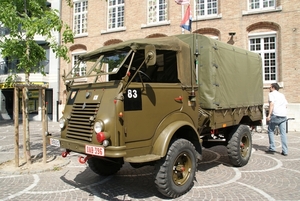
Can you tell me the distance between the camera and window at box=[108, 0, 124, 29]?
60.7 ft

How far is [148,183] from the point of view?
5.07 m

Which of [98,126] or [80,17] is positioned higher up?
[80,17]

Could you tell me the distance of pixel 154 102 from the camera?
412 cm

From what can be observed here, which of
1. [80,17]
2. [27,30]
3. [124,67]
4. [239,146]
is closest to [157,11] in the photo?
[80,17]

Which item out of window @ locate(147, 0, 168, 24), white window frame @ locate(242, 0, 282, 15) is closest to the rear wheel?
white window frame @ locate(242, 0, 282, 15)

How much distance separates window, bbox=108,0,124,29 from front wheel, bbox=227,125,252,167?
1451 centimetres

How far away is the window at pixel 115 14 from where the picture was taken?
18492 millimetres

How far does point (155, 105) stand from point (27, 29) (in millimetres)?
4246

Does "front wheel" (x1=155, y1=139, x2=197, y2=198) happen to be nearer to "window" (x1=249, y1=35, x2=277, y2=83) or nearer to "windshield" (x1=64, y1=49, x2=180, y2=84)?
"windshield" (x1=64, y1=49, x2=180, y2=84)

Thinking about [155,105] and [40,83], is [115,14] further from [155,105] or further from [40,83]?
Result: [155,105]

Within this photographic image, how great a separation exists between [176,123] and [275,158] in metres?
4.33

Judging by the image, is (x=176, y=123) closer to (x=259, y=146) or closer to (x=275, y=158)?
(x=275, y=158)

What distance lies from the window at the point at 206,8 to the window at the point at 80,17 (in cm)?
920

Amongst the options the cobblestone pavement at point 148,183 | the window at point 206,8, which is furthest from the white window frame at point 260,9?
the cobblestone pavement at point 148,183
